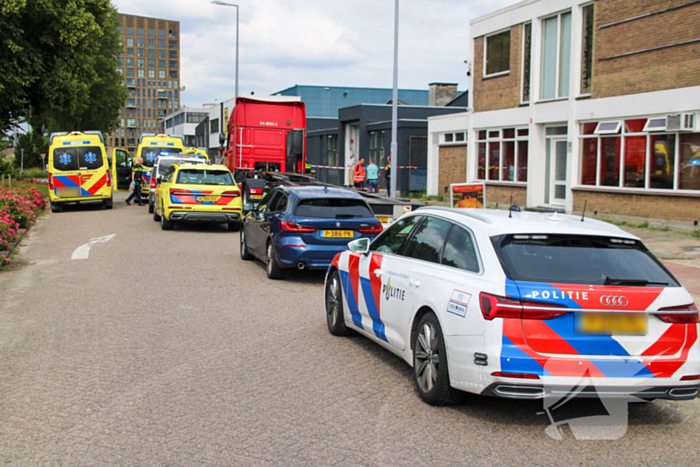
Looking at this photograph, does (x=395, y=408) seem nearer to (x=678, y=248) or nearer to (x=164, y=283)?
(x=164, y=283)

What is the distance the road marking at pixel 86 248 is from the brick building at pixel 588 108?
1342cm

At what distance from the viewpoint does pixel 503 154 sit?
25.6 metres

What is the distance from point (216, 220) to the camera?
58.4 feet

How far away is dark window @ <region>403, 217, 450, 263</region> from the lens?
5.58 metres

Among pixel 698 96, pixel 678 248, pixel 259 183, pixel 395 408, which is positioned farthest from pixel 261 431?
pixel 259 183

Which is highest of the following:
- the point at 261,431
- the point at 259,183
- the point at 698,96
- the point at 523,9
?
the point at 523,9

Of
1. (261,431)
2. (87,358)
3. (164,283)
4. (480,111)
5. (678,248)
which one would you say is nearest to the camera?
(261,431)

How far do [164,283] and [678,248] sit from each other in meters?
10.4

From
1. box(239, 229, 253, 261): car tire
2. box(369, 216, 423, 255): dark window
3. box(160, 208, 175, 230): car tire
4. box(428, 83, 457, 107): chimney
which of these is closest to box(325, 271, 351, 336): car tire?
box(369, 216, 423, 255): dark window

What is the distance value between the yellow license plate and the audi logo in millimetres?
6510

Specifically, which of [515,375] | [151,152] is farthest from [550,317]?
[151,152]

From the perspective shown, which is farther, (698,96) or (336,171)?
(336,171)

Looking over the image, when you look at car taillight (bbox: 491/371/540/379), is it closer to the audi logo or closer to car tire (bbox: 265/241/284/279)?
the audi logo

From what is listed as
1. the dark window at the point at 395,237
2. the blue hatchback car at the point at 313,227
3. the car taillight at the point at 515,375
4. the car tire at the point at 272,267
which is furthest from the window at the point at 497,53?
the car taillight at the point at 515,375
